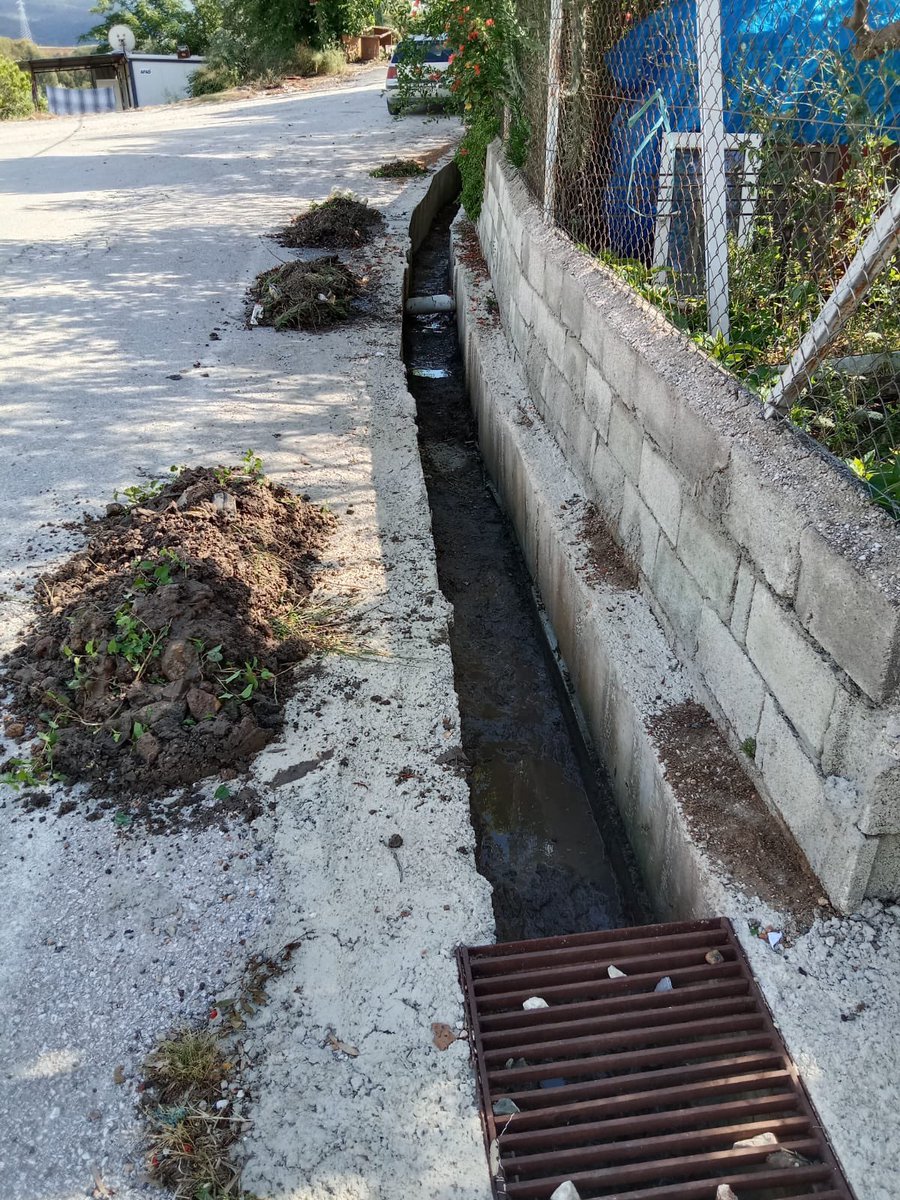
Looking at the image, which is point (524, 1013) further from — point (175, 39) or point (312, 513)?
point (175, 39)

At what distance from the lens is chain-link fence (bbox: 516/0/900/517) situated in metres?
3.33

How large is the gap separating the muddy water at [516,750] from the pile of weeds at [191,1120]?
4.00 feet

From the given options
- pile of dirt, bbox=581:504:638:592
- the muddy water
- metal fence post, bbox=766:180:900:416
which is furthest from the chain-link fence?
the muddy water

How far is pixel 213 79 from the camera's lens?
24.6 m

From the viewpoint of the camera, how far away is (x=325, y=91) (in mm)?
20328

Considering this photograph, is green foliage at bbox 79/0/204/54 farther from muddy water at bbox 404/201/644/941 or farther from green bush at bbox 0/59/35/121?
muddy water at bbox 404/201/644/941

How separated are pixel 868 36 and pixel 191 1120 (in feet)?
14.3

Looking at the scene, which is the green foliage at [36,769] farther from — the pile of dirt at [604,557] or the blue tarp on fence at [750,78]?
the blue tarp on fence at [750,78]

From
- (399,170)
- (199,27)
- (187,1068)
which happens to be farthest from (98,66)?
(187,1068)

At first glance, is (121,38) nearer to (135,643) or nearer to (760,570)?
(135,643)

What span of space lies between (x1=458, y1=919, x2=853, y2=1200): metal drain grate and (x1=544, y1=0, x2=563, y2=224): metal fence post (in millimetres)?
A: 4487

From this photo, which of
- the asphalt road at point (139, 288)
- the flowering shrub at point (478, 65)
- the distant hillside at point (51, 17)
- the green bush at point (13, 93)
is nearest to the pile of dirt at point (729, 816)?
the asphalt road at point (139, 288)

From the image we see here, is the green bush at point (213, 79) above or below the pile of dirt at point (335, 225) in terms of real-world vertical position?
above

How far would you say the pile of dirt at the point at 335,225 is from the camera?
9.29 m
